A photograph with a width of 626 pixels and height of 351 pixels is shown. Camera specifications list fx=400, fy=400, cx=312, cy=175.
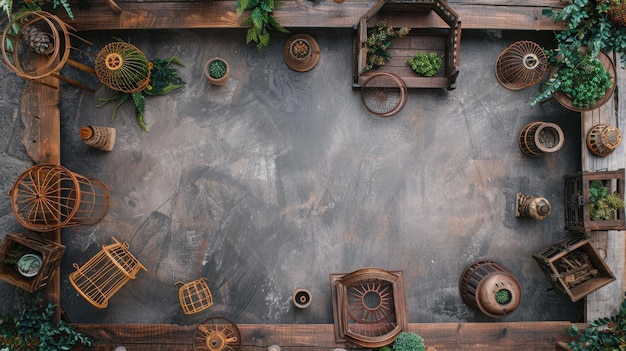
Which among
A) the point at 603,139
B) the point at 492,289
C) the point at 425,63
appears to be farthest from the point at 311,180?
the point at 603,139

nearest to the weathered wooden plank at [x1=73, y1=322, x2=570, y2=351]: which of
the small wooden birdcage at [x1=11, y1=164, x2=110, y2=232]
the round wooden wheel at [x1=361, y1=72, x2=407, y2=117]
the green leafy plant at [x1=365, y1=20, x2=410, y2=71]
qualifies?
the small wooden birdcage at [x1=11, y1=164, x2=110, y2=232]

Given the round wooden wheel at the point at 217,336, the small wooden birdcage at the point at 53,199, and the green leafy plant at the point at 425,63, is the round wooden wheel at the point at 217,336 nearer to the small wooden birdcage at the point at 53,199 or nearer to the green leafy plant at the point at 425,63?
the small wooden birdcage at the point at 53,199

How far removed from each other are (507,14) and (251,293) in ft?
19.5

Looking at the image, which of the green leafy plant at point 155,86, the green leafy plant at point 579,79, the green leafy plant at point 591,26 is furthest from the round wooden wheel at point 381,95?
the green leafy plant at point 155,86

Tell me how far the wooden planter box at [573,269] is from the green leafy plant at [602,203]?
1.36ft

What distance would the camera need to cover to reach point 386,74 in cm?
611

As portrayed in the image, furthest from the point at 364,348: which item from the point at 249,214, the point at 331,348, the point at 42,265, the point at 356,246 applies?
the point at 42,265

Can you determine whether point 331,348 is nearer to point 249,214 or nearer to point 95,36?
point 249,214

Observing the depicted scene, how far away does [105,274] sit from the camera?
247 inches

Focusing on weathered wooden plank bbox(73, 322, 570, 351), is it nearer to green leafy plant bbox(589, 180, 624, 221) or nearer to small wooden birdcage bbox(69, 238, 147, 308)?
small wooden birdcage bbox(69, 238, 147, 308)

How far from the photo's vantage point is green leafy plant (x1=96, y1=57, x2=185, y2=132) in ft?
20.9

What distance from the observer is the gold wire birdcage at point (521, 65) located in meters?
6.17

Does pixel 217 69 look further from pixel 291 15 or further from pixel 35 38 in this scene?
pixel 35 38

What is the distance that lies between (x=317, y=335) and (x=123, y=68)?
4.96 metres
